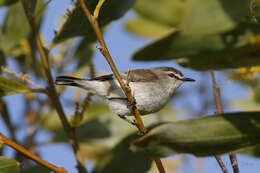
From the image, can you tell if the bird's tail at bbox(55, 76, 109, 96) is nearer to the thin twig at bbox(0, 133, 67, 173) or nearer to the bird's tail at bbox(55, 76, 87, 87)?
the bird's tail at bbox(55, 76, 87, 87)

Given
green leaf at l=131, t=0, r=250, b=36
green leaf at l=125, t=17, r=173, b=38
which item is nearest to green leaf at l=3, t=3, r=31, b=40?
green leaf at l=125, t=17, r=173, b=38

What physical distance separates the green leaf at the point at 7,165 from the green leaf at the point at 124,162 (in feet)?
2.61

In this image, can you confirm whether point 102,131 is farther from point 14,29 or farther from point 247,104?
point 247,104

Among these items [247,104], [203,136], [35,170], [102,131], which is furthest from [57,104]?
[247,104]

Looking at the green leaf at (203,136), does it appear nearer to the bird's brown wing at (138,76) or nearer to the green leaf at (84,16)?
the green leaf at (84,16)

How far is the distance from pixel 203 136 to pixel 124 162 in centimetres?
124

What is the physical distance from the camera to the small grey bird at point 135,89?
3.24m

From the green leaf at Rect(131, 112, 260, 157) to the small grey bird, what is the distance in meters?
1.66

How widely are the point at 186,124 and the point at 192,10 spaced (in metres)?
0.44

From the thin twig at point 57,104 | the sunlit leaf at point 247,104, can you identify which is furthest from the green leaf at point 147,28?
the thin twig at point 57,104

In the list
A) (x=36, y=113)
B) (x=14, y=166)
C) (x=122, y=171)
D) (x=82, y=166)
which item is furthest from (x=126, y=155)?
(x=36, y=113)

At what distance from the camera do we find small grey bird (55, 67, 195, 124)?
10.6 feet

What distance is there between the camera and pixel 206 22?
115 cm

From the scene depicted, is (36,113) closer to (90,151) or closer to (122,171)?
(90,151)
